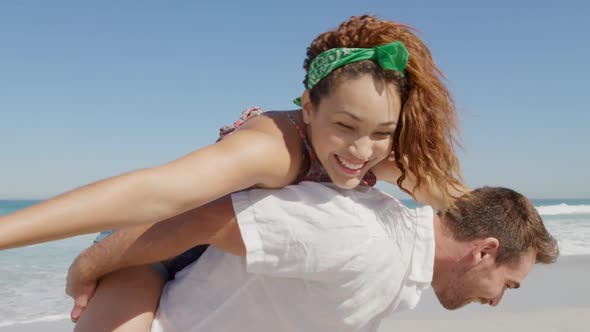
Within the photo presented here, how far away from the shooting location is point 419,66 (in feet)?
8.30

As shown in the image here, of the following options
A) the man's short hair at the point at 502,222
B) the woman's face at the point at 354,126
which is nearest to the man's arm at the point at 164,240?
the woman's face at the point at 354,126

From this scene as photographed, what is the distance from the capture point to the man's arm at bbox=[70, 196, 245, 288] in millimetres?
2174

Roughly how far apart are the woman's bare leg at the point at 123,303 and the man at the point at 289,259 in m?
0.05

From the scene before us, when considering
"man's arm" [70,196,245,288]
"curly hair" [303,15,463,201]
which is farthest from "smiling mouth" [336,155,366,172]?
"man's arm" [70,196,245,288]

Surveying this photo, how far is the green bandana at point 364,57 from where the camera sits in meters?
2.39

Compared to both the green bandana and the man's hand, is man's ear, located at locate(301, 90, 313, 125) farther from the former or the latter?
the man's hand

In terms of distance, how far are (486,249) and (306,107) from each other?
46.2 inches

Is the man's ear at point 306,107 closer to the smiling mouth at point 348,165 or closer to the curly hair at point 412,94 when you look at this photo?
the curly hair at point 412,94

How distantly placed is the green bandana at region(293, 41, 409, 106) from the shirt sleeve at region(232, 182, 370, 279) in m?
0.61

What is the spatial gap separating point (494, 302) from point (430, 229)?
0.91m

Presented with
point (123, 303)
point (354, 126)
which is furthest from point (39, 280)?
point (354, 126)

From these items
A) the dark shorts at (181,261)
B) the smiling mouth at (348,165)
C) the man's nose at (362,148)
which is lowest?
the dark shorts at (181,261)

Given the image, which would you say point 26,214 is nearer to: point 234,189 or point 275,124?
point 234,189

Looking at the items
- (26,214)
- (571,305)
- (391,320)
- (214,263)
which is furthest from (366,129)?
(571,305)
